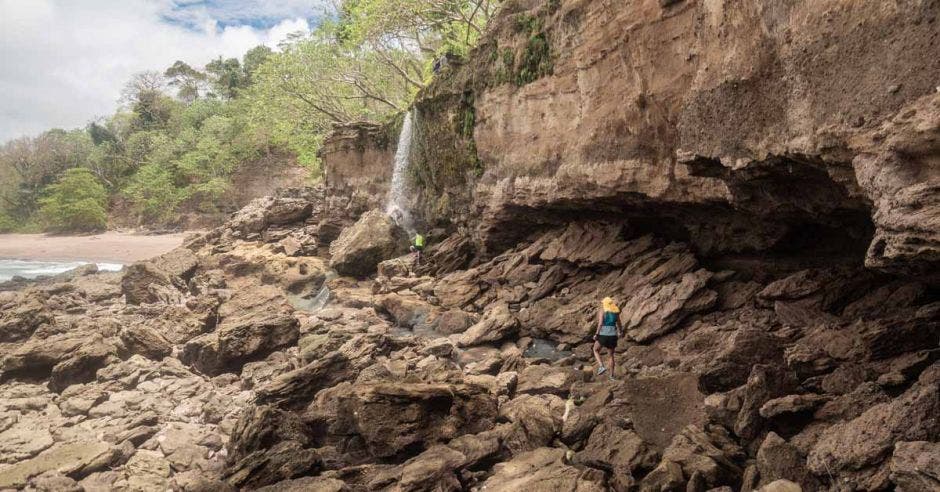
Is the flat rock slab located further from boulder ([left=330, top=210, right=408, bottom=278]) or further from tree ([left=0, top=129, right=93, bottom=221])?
tree ([left=0, top=129, right=93, bottom=221])

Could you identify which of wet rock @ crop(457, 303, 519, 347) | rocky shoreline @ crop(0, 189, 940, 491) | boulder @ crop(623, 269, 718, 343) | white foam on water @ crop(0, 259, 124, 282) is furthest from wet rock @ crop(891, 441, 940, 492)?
white foam on water @ crop(0, 259, 124, 282)

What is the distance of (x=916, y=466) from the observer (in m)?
4.63

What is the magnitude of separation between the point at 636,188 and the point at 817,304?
4.27 m

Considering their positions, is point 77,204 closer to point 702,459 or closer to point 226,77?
point 226,77

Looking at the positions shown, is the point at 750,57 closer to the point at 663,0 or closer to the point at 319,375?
the point at 663,0

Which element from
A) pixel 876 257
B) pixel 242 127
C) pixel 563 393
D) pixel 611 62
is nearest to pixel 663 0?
pixel 611 62

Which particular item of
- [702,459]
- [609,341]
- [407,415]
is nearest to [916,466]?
[702,459]

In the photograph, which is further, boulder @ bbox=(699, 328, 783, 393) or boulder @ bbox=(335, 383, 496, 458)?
boulder @ bbox=(335, 383, 496, 458)

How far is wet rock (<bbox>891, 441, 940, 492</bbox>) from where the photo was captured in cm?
450

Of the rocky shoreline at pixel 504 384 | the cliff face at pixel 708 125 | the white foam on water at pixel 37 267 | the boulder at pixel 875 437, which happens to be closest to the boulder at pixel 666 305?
the rocky shoreline at pixel 504 384

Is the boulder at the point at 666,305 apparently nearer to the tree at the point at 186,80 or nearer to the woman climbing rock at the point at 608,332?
the woman climbing rock at the point at 608,332

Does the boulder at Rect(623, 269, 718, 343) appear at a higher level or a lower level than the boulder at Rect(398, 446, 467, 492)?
higher

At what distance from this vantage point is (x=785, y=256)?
37.1 feet

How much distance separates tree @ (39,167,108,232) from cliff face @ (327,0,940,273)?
43.3 meters
